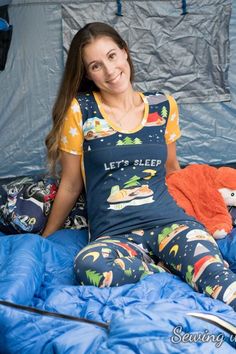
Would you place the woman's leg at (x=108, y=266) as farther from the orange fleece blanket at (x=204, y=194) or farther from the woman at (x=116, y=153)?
the orange fleece blanket at (x=204, y=194)

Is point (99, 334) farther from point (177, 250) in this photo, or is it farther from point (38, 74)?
point (38, 74)

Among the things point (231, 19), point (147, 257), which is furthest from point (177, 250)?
point (231, 19)

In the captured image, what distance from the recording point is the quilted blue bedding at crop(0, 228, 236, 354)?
114 centimetres

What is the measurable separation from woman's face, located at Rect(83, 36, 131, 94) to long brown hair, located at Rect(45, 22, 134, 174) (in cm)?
2

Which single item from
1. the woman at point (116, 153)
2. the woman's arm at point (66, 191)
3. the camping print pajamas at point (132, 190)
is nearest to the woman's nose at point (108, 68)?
the woman at point (116, 153)

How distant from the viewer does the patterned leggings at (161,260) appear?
4.75 feet

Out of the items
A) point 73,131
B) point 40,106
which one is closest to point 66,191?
point 73,131

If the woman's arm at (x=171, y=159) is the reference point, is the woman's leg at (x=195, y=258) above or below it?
below

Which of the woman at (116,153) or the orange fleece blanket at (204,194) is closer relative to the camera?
the woman at (116,153)

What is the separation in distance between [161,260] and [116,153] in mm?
373

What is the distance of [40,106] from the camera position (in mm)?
2619

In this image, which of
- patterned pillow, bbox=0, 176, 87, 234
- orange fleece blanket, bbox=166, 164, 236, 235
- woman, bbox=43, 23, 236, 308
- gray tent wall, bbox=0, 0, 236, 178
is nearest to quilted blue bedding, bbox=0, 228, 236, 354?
woman, bbox=43, 23, 236, 308

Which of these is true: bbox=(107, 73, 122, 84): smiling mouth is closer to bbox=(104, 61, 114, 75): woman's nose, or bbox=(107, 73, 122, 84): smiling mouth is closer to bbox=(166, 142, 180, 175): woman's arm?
bbox=(104, 61, 114, 75): woman's nose

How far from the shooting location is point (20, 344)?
49.9 inches
